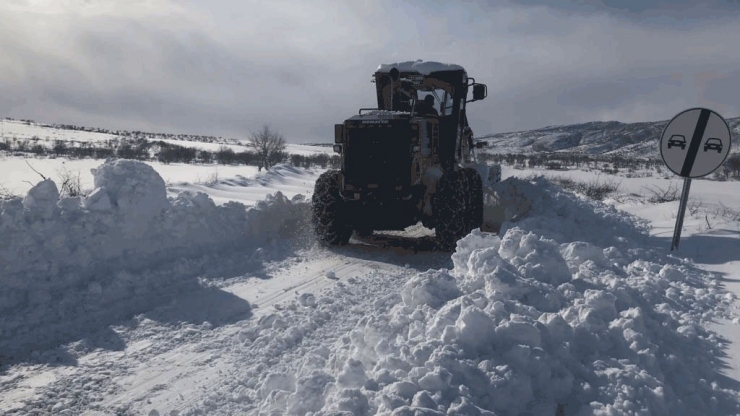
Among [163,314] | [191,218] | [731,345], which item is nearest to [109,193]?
[191,218]

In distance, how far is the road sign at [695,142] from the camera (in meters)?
6.09

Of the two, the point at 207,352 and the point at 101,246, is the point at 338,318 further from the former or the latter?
the point at 101,246

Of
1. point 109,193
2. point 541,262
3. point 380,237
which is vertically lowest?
point 380,237

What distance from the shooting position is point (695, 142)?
20.5ft

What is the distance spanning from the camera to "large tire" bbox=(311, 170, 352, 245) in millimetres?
8156

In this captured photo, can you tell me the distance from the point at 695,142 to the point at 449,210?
3.29 meters

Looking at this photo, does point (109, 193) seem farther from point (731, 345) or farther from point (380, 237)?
point (731, 345)

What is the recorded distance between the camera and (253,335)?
437 centimetres

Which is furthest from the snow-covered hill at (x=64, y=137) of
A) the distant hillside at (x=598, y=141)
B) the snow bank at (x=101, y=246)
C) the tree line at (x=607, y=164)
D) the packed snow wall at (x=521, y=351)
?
the distant hillside at (x=598, y=141)

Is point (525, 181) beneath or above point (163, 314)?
above

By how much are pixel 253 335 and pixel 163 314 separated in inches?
47.7

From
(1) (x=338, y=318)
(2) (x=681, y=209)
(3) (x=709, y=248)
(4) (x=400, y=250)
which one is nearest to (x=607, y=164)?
(3) (x=709, y=248)

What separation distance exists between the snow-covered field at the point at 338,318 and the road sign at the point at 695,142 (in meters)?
1.16

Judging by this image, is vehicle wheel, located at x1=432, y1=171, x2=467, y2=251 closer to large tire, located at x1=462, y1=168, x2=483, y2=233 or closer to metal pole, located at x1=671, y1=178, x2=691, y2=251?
large tire, located at x1=462, y1=168, x2=483, y2=233
